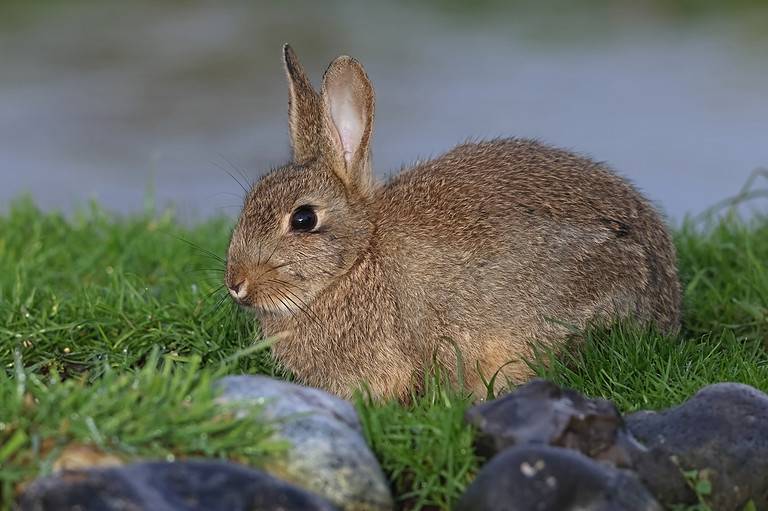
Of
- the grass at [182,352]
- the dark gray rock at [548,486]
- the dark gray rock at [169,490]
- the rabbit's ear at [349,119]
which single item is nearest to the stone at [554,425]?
the grass at [182,352]

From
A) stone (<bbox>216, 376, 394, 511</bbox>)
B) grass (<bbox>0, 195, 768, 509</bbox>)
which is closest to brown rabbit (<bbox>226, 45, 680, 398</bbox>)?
grass (<bbox>0, 195, 768, 509</bbox>)

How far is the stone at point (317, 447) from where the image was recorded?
371 cm

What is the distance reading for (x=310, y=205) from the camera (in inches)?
206

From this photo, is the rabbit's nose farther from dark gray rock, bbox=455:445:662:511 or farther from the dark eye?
dark gray rock, bbox=455:445:662:511

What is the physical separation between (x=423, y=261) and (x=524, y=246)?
1.27 feet

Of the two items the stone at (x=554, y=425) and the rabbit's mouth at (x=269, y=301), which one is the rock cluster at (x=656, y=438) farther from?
the rabbit's mouth at (x=269, y=301)

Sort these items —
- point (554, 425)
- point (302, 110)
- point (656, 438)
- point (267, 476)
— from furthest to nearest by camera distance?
point (302, 110), point (656, 438), point (554, 425), point (267, 476)

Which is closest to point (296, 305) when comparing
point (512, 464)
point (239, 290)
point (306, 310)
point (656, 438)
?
point (306, 310)

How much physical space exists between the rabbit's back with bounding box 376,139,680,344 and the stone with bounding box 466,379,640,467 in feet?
3.53

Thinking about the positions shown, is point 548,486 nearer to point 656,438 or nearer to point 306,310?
point 656,438

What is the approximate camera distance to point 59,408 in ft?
12.1

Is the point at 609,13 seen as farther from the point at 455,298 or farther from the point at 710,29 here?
the point at 455,298

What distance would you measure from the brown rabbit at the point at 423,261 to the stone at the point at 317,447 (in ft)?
3.63

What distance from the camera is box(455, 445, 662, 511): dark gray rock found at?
3502mm
